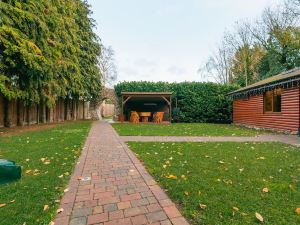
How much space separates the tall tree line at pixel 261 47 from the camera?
2783 centimetres

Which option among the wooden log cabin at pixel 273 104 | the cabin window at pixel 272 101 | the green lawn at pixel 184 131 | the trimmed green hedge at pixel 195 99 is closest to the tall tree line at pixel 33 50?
the green lawn at pixel 184 131

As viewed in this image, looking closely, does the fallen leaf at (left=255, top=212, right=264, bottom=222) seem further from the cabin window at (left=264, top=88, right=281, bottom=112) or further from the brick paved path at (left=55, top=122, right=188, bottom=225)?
the cabin window at (left=264, top=88, right=281, bottom=112)

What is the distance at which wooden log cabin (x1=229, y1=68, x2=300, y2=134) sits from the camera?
38.8 feet

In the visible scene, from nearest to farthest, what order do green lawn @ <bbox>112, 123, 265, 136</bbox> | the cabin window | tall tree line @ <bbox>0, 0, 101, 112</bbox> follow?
tall tree line @ <bbox>0, 0, 101, 112</bbox> → green lawn @ <bbox>112, 123, 265, 136</bbox> → the cabin window

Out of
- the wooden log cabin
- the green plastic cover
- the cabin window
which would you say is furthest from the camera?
the cabin window

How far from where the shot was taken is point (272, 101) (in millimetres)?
14148

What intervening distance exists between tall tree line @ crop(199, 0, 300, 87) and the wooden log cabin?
12.6 m

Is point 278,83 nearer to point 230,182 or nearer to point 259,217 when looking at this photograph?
point 230,182

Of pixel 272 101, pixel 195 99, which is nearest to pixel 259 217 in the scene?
pixel 272 101

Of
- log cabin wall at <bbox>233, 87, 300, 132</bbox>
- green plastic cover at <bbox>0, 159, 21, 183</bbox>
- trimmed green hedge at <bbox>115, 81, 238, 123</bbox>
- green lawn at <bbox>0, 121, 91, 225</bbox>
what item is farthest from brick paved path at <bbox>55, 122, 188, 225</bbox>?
trimmed green hedge at <bbox>115, 81, 238, 123</bbox>

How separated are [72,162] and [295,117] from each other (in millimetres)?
11049

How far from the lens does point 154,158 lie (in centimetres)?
584

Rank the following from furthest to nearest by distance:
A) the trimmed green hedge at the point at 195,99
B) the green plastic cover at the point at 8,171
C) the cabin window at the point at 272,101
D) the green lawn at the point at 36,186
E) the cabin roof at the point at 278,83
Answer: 1. the trimmed green hedge at the point at 195,99
2. the cabin window at the point at 272,101
3. the cabin roof at the point at 278,83
4. the green lawn at the point at 36,186
5. the green plastic cover at the point at 8,171

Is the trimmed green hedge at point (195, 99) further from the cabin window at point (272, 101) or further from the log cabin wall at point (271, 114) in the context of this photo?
the cabin window at point (272, 101)
